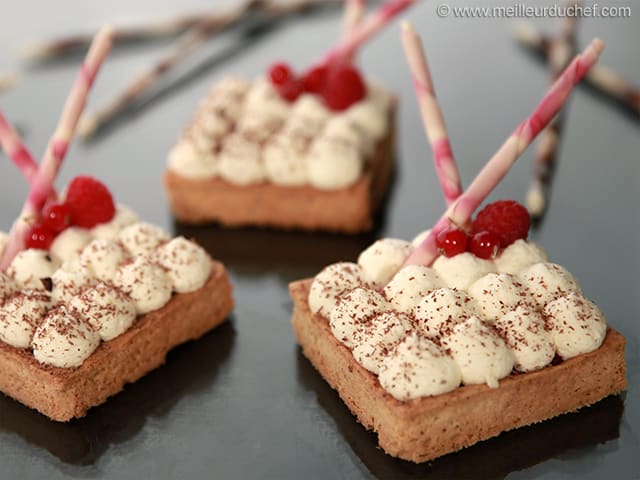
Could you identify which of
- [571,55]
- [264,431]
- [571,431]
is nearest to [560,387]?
[571,431]

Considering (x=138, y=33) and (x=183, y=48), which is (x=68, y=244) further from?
(x=138, y=33)

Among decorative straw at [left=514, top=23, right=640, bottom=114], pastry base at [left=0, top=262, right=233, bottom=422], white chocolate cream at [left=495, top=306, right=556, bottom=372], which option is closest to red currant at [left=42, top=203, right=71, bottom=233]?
pastry base at [left=0, top=262, right=233, bottom=422]

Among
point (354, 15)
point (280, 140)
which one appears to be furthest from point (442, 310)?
point (354, 15)

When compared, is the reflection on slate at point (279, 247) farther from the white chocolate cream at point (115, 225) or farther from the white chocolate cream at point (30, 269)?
the white chocolate cream at point (30, 269)

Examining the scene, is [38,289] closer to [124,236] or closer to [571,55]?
[124,236]

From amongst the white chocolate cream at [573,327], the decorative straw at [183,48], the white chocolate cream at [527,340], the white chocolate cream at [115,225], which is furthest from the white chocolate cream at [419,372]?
the decorative straw at [183,48]

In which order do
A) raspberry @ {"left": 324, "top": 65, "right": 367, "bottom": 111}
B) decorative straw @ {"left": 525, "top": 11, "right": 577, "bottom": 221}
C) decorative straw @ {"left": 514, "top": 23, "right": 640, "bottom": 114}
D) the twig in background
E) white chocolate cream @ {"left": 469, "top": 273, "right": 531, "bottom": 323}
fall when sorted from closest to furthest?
white chocolate cream @ {"left": 469, "top": 273, "right": 531, "bottom": 323}
decorative straw @ {"left": 525, "top": 11, "right": 577, "bottom": 221}
raspberry @ {"left": 324, "top": 65, "right": 367, "bottom": 111}
decorative straw @ {"left": 514, "top": 23, "right": 640, "bottom": 114}
the twig in background

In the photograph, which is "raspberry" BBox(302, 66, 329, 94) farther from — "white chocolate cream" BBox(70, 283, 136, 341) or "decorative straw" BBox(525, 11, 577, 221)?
"white chocolate cream" BBox(70, 283, 136, 341)
